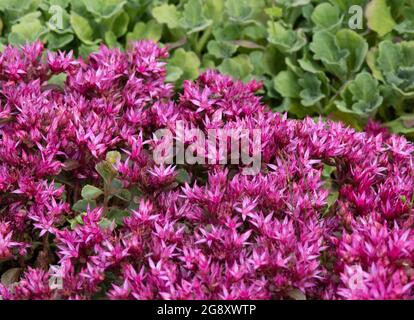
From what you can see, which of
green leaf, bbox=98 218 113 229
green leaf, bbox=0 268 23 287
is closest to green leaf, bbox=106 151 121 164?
green leaf, bbox=98 218 113 229

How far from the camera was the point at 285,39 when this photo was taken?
4012mm

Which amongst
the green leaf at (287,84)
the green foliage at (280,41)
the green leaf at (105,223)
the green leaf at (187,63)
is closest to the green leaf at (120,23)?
the green foliage at (280,41)

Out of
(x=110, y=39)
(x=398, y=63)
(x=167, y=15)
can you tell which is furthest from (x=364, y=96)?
(x=110, y=39)

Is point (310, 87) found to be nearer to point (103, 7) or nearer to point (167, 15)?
point (167, 15)

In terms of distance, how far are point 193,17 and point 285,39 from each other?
21.9 inches

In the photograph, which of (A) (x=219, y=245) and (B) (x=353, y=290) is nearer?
(B) (x=353, y=290)

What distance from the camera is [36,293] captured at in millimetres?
2086

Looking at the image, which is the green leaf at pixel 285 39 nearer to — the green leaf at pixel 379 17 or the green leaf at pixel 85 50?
the green leaf at pixel 379 17

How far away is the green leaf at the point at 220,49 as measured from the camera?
13.4 ft

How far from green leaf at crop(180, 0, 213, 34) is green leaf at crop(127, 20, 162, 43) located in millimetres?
166

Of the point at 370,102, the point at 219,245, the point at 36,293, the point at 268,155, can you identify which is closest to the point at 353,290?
the point at 219,245

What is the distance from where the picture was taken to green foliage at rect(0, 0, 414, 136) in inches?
150

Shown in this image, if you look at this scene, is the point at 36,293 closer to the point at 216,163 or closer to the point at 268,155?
the point at 216,163
